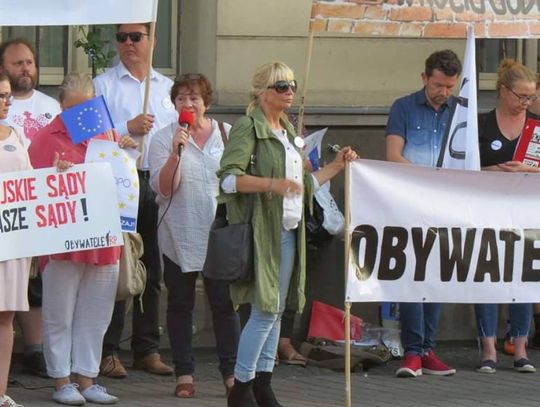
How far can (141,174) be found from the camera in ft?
30.4

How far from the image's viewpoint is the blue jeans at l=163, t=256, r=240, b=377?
8.68m

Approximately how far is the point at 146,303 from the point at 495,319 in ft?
7.64

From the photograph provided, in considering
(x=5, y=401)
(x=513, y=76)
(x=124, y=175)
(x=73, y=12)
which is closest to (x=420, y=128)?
(x=513, y=76)

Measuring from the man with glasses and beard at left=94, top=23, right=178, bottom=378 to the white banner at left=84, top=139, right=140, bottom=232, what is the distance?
2.08 feet

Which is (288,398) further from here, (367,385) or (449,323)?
(449,323)

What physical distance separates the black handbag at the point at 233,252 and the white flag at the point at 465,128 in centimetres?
179

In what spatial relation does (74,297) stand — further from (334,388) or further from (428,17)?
Answer: (428,17)

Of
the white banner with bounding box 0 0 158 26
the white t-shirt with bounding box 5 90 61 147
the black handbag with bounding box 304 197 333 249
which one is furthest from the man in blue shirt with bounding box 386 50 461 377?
the white t-shirt with bounding box 5 90 61 147

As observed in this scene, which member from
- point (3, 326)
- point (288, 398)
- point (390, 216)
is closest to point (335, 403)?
point (288, 398)

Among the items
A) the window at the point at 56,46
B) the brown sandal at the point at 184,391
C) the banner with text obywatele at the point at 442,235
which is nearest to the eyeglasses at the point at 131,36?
the window at the point at 56,46

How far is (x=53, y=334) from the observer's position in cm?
843

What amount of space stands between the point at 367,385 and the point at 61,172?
2.47 m

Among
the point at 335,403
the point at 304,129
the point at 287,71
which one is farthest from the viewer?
the point at 304,129

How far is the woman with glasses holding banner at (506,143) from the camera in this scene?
31.5 feet
